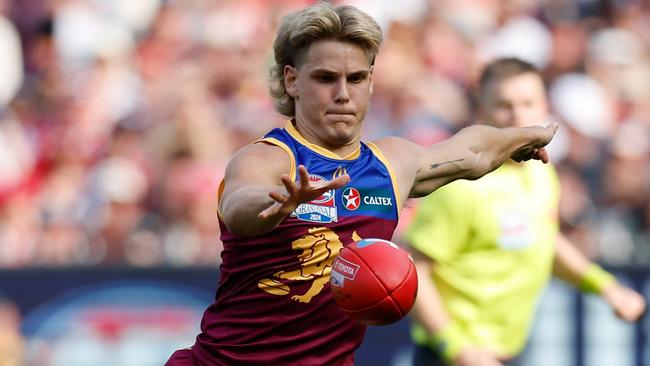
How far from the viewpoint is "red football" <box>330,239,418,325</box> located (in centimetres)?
455

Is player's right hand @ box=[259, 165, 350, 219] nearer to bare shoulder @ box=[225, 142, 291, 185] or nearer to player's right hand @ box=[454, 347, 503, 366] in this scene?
bare shoulder @ box=[225, 142, 291, 185]

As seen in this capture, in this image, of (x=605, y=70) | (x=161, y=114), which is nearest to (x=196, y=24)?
(x=161, y=114)

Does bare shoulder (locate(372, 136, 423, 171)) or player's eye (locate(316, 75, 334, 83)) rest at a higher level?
player's eye (locate(316, 75, 334, 83))

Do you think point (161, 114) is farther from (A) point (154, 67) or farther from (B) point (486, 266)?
(B) point (486, 266)

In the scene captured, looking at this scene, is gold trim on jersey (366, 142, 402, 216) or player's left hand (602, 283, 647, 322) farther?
player's left hand (602, 283, 647, 322)

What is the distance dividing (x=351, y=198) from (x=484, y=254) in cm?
251

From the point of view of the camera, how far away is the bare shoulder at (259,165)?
15.3 ft

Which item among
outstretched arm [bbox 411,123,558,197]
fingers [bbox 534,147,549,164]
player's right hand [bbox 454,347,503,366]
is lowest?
player's right hand [bbox 454,347,503,366]

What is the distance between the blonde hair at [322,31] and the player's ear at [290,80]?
25 millimetres

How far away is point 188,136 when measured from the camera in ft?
37.1

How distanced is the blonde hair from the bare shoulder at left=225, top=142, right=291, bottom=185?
1.46 feet

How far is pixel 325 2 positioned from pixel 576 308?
5.60 m

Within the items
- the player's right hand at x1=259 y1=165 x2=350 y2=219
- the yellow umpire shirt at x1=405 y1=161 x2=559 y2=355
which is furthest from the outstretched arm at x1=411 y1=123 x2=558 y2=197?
the yellow umpire shirt at x1=405 y1=161 x2=559 y2=355

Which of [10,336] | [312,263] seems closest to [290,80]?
[312,263]
